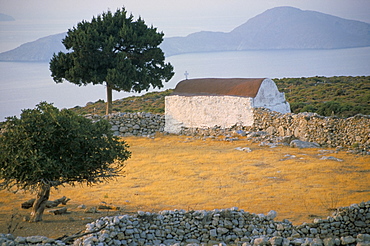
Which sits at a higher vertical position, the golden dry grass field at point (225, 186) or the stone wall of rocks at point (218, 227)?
the stone wall of rocks at point (218, 227)

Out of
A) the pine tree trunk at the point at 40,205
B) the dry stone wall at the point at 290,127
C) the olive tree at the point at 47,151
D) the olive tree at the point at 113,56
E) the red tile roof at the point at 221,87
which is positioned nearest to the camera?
the olive tree at the point at 47,151

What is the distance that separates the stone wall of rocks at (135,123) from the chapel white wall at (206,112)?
720mm

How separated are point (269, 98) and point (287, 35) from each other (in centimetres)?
11847

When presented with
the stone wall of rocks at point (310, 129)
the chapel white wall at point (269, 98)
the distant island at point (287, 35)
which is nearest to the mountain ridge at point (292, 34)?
the distant island at point (287, 35)

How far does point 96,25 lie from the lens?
3084 centimetres

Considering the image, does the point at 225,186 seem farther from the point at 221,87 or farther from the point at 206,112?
the point at 221,87

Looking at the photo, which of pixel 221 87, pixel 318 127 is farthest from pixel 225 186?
pixel 221 87

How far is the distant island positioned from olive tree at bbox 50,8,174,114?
7539 cm

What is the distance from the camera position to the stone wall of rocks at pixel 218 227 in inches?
355

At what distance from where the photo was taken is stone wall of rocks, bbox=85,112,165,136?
26188 mm

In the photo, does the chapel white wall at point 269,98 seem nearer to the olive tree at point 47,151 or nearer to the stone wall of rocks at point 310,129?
the stone wall of rocks at point 310,129

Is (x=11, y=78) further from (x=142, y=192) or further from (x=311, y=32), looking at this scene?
(x=311, y=32)

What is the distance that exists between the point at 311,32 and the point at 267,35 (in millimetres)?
14503

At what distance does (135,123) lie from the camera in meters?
26.6
